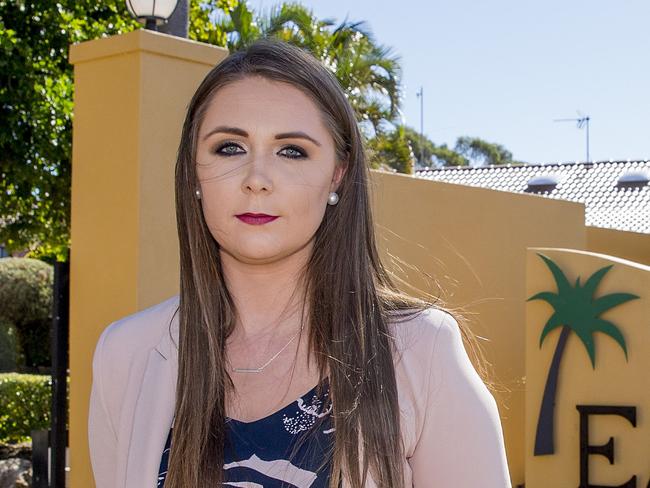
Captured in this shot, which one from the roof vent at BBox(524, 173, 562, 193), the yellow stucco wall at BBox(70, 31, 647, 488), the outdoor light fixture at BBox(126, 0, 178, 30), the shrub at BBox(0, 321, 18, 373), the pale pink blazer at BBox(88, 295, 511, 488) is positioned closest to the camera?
the pale pink blazer at BBox(88, 295, 511, 488)

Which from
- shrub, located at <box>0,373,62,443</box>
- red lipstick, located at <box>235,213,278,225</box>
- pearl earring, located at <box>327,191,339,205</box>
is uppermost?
pearl earring, located at <box>327,191,339,205</box>

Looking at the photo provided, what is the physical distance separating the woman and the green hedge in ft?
26.7

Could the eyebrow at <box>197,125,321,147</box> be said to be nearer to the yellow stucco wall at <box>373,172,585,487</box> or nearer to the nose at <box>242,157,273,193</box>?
the nose at <box>242,157,273,193</box>

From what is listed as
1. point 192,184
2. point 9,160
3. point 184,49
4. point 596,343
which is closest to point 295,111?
point 192,184

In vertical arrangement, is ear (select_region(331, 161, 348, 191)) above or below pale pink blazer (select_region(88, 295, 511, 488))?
above

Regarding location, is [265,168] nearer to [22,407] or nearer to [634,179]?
[22,407]

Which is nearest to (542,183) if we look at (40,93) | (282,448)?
(40,93)

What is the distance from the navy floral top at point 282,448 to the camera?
1776 mm

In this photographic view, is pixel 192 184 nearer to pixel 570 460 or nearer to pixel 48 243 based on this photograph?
pixel 570 460

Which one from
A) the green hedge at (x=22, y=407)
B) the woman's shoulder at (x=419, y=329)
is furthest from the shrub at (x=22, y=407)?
the woman's shoulder at (x=419, y=329)

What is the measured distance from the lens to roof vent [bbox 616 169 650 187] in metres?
23.2

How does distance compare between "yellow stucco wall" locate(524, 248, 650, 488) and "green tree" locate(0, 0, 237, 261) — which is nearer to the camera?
"yellow stucco wall" locate(524, 248, 650, 488)

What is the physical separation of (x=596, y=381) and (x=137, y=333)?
4289mm

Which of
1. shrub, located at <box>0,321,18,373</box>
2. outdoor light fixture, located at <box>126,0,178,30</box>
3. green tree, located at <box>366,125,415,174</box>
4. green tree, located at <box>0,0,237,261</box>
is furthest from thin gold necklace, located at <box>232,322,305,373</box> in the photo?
green tree, located at <box>366,125,415,174</box>
